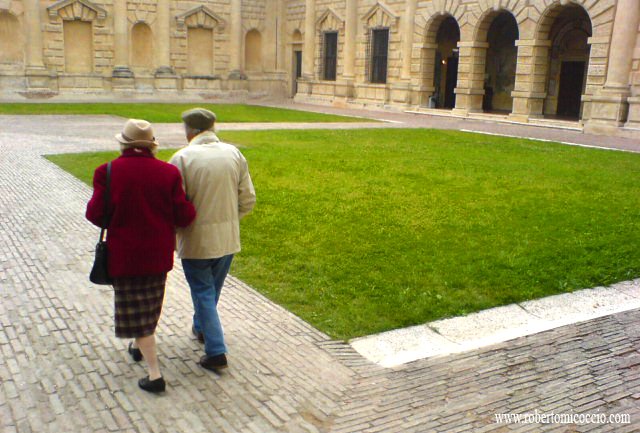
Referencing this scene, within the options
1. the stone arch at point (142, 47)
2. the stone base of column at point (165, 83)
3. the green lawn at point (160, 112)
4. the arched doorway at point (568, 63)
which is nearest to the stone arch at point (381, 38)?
the green lawn at point (160, 112)

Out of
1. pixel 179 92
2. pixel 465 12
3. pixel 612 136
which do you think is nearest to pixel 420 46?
pixel 465 12

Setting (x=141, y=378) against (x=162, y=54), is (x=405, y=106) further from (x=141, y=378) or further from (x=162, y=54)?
(x=141, y=378)

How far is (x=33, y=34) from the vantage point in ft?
111

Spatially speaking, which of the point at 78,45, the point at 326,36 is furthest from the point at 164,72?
the point at 326,36

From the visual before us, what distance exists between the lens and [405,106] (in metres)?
32.6

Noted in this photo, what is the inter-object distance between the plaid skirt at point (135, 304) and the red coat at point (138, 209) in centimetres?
9

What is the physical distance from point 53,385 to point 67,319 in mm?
1321

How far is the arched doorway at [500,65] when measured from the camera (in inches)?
1294

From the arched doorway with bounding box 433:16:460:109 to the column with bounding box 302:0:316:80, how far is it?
7.82 m

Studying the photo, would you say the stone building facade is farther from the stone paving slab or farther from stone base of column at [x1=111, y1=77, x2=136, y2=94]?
the stone paving slab

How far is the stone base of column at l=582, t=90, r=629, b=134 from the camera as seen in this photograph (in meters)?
22.9

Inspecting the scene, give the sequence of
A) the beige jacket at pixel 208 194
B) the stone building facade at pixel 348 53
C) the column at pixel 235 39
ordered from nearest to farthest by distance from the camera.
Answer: the beige jacket at pixel 208 194, the stone building facade at pixel 348 53, the column at pixel 235 39

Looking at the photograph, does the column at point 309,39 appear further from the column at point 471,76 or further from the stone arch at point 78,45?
the stone arch at point 78,45

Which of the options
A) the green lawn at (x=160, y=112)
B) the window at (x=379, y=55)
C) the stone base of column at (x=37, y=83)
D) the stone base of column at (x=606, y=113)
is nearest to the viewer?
the stone base of column at (x=606, y=113)
